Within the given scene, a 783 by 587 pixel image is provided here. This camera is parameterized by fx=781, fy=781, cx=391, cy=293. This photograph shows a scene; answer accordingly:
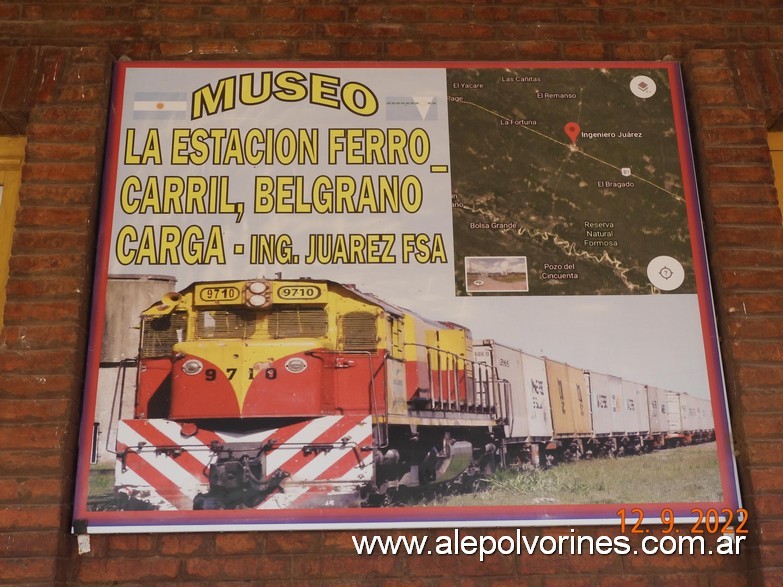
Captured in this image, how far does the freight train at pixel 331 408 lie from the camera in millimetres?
3105

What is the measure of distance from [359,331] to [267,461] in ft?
2.14

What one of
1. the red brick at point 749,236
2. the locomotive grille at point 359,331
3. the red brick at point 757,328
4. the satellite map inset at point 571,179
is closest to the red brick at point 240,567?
the locomotive grille at point 359,331

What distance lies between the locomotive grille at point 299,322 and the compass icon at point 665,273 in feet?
4.76

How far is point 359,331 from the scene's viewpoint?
3.31 metres

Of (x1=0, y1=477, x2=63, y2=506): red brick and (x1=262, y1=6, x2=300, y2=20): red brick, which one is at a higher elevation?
(x1=262, y1=6, x2=300, y2=20): red brick

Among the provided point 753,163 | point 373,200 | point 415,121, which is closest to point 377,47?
point 415,121

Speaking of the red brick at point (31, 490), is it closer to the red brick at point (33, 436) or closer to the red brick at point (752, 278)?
the red brick at point (33, 436)

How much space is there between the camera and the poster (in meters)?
3.12

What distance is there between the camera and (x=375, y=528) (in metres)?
3.07

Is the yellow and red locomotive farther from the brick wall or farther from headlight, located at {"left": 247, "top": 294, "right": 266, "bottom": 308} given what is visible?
the brick wall

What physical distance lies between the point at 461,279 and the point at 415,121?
2.69ft

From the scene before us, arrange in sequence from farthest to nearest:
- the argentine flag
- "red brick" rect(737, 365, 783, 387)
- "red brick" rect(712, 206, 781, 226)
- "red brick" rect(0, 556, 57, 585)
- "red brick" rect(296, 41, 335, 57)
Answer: "red brick" rect(296, 41, 335, 57) → the argentine flag → "red brick" rect(712, 206, 781, 226) → "red brick" rect(737, 365, 783, 387) → "red brick" rect(0, 556, 57, 585)

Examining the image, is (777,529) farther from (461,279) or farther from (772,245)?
(461,279)

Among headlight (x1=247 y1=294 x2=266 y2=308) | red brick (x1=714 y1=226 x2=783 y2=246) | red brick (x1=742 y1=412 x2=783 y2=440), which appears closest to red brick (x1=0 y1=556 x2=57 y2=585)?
headlight (x1=247 y1=294 x2=266 y2=308)
